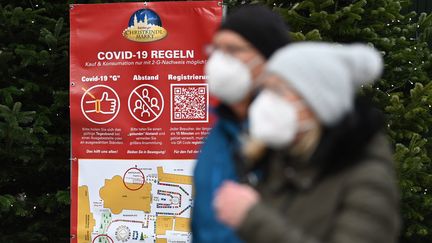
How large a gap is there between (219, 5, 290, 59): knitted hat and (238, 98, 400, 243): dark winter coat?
17.0 inches

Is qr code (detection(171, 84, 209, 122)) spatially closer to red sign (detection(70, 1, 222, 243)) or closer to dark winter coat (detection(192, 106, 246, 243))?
red sign (detection(70, 1, 222, 243))

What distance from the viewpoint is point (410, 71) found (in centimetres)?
523

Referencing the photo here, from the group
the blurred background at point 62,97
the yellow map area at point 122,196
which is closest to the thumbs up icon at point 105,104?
the yellow map area at point 122,196

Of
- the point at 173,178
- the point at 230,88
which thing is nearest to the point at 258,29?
the point at 230,88

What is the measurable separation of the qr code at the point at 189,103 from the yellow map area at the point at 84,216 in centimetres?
77

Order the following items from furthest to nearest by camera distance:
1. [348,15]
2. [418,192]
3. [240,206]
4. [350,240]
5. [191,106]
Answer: [418,192] < [348,15] < [191,106] < [240,206] < [350,240]

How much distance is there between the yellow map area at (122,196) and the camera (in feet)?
14.5

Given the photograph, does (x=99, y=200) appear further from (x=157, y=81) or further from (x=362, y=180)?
(x=362, y=180)

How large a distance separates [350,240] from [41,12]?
442cm

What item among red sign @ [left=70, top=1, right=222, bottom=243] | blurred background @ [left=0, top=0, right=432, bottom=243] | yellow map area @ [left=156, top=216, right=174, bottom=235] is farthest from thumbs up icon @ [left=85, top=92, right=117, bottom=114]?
yellow map area @ [left=156, top=216, right=174, bottom=235]

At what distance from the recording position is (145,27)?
14.5 ft

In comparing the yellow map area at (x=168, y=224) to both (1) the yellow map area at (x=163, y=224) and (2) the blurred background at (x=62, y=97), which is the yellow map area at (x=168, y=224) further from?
(2) the blurred background at (x=62, y=97)

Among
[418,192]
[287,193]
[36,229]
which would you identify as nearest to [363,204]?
[287,193]

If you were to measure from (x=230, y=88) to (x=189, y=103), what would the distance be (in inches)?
97.1
